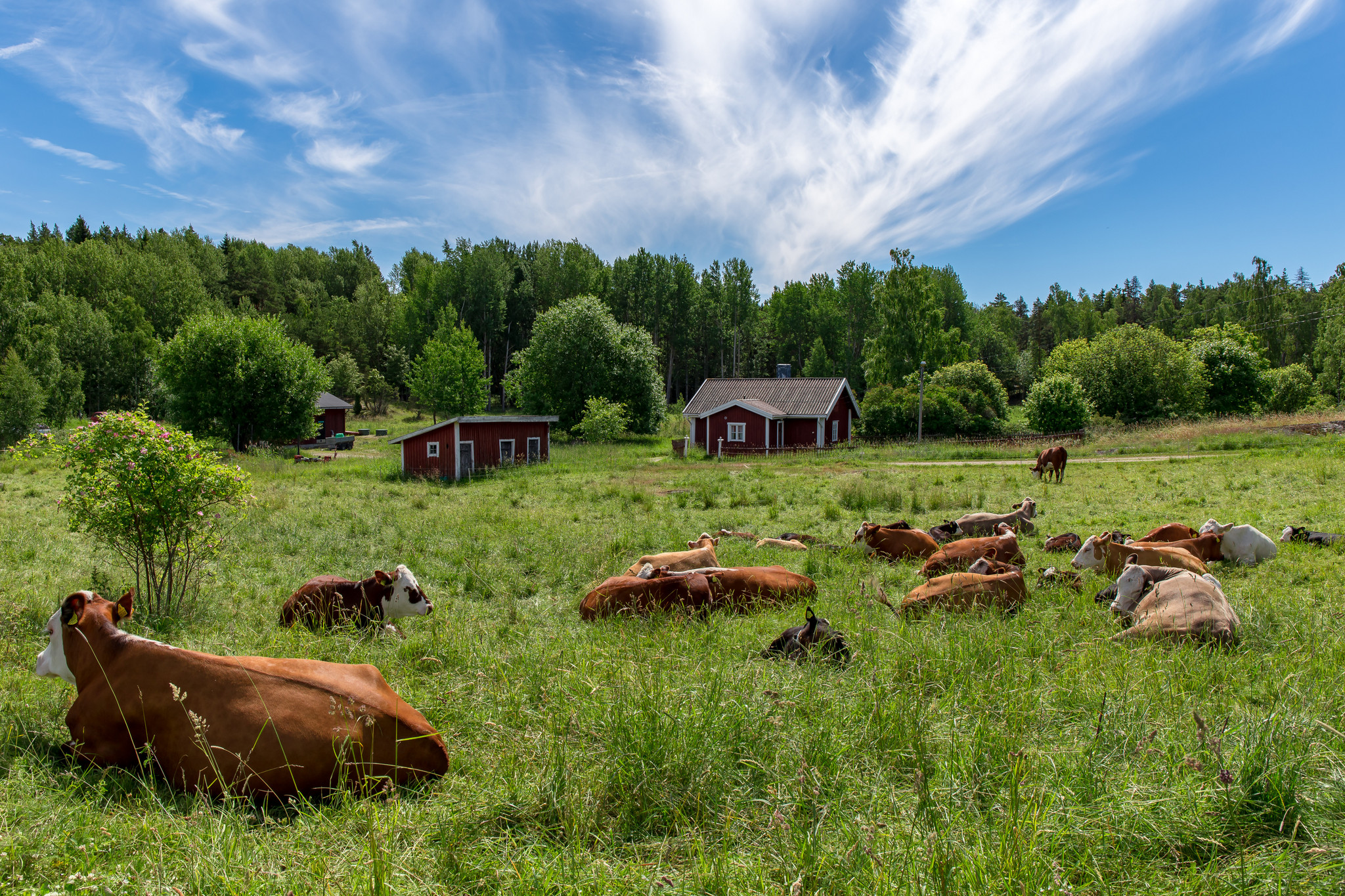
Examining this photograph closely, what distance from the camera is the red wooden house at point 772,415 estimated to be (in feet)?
127

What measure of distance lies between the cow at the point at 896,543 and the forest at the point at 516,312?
4604cm

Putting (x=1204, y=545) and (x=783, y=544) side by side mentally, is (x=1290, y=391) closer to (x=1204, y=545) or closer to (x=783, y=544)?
(x=1204, y=545)

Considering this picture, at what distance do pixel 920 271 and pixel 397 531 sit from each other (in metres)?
49.1

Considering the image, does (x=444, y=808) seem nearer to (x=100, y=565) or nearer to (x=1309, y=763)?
(x=1309, y=763)

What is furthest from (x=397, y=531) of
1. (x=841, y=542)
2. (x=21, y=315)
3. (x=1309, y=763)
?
(x=21, y=315)

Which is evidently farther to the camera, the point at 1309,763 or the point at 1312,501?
the point at 1312,501

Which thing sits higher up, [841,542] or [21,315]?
[21,315]

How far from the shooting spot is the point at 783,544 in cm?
1055

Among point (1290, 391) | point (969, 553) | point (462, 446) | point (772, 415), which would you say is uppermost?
point (1290, 391)

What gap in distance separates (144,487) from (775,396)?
123 feet

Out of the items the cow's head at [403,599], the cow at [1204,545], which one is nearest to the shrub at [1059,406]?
the cow at [1204,545]

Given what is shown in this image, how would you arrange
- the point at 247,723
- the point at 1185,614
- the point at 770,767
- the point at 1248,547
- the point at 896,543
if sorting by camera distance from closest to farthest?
the point at 770,767 → the point at 247,723 → the point at 1185,614 → the point at 1248,547 → the point at 896,543

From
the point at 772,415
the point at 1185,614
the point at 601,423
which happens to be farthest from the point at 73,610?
the point at 601,423

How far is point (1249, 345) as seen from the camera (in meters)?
53.6
